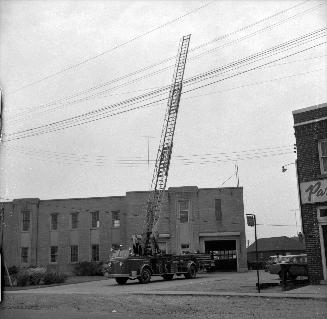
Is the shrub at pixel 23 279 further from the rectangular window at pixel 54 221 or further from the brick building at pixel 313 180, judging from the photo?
the rectangular window at pixel 54 221

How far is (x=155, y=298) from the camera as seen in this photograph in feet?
57.7

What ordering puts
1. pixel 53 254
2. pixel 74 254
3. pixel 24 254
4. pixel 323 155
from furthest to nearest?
Answer: pixel 24 254 < pixel 53 254 < pixel 74 254 < pixel 323 155

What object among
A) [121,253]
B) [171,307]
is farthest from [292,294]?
[121,253]

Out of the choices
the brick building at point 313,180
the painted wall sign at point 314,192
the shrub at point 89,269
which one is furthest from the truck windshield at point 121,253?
the shrub at point 89,269

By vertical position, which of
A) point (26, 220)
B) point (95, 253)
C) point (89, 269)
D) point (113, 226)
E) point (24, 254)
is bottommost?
point (89, 269)

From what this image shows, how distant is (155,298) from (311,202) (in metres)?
7.87

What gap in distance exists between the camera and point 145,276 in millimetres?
28172

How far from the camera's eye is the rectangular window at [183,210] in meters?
44.4

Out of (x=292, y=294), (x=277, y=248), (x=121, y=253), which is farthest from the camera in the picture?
(x=277, y=248)

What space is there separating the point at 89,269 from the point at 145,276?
15644 millimetres

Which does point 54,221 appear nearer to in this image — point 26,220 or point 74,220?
point 74,220

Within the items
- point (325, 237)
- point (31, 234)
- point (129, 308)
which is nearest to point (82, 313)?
point (129, 308)

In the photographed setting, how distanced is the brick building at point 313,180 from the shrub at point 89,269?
25103mm

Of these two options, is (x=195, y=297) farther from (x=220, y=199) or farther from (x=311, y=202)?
(x=220, y=199)
